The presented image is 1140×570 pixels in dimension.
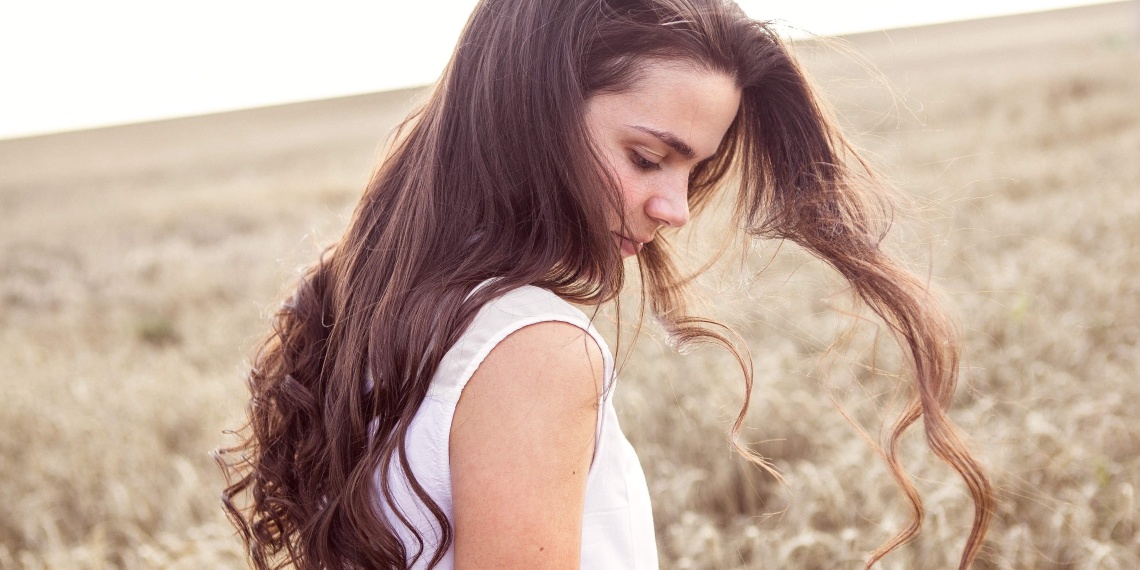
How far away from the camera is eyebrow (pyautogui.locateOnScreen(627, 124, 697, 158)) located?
55.3 inches

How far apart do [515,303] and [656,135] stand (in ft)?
1.35

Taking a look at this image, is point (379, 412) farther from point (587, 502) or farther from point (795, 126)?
point (795, 126)

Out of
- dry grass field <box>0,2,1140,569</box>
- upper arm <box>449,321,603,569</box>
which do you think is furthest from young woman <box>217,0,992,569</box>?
dry grass field <box>0,2,1140,569</box>

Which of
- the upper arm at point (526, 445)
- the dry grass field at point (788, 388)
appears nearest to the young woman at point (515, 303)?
the upper arm at point (526, 445)

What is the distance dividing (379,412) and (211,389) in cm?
358

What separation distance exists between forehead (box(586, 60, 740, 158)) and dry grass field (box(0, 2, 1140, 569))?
1.67ft

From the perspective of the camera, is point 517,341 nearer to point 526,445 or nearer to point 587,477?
point 526,445

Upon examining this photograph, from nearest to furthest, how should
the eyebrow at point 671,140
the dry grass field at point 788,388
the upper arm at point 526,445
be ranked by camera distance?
the upper arm at point 526,445
the eyebrow at point 671,140
the dry grass field at point 788,388

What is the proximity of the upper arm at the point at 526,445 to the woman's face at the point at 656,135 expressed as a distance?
0.38m

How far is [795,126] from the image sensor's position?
189 cm

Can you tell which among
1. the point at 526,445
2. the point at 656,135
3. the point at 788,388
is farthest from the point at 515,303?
the point at 788,388

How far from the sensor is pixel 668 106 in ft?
4.69

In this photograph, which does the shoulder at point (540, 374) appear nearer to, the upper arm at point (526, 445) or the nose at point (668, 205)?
the upper arm at point (526, 445)

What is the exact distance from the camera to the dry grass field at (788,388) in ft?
8.48
